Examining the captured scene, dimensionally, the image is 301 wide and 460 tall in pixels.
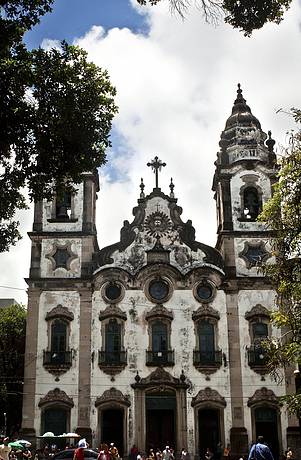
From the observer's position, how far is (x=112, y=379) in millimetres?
28531

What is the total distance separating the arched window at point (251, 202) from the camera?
1275 inches

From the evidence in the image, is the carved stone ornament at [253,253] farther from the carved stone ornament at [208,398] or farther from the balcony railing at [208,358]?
the carved stone ornament at [208,398]

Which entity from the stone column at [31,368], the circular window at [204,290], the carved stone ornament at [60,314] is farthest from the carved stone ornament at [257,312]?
the stone column at [31,368]

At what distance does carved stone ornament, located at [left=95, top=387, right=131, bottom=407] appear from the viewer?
92.1 ft

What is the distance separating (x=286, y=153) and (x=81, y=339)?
52.9 feet

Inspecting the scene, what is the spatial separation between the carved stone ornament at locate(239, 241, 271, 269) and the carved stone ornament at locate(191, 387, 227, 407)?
251 inches

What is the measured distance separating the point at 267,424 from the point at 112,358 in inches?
296

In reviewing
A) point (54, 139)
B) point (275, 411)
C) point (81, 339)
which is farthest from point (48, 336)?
point (54, 139)

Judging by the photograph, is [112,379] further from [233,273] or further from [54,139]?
[54,139]

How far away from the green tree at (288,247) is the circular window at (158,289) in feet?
43.4

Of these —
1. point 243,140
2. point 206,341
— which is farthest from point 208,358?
point 243,140

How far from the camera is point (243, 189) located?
32.6 meters

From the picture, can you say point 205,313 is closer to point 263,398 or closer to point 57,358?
point 263,398

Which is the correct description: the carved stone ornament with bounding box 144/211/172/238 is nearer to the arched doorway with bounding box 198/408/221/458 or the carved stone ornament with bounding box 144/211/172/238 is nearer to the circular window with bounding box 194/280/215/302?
the circular window with bounding box 194/280/215/302
